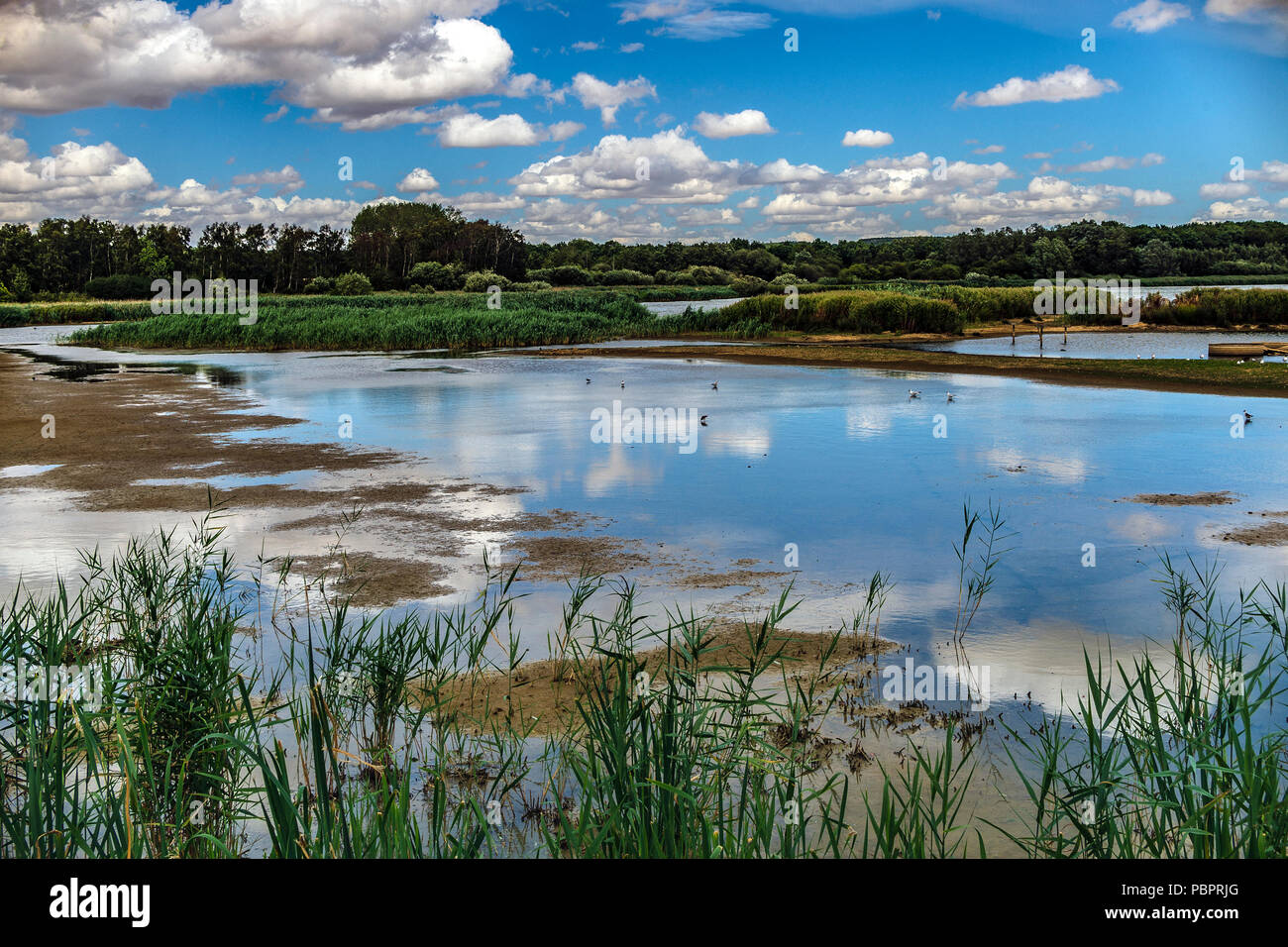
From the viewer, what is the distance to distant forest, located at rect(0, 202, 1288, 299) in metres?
90.6

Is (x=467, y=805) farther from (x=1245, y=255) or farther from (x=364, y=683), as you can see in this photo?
(x=1245, y=255)

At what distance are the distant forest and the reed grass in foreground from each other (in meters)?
82.4

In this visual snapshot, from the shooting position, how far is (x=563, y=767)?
5234 mm

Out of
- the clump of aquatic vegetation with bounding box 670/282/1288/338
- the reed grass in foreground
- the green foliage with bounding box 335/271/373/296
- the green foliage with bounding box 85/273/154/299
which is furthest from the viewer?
the green foliage with bounding box 85/273/154/299

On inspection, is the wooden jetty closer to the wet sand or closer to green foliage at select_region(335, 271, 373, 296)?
the wet sand

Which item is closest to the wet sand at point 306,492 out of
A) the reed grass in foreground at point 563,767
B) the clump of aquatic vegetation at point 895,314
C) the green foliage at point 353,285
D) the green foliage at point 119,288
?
the reed grass in foreground at point 563,767

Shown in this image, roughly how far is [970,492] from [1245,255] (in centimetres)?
9547

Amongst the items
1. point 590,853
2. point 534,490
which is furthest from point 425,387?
point 590,853

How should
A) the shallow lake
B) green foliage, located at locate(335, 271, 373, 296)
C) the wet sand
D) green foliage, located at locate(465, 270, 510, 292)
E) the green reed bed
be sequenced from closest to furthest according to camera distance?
the shallow lake < the wet sand < the green reed bed < green foliage, located at locate(465, 270, 510, 292) < green foliage, located at locate(335, 271, 373, 296)

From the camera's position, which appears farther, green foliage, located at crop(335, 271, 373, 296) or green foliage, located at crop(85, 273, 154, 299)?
green foliage, located at crop(85, 273, 154, 299)

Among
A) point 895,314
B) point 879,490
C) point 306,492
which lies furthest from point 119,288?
point 879,490

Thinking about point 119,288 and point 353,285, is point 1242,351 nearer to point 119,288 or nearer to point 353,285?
point 353,285

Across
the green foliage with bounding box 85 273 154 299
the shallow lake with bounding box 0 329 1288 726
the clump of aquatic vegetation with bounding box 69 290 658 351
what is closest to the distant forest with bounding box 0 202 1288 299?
the green foliage with bounding box 85 273 154 299

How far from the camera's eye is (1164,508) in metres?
11.6
